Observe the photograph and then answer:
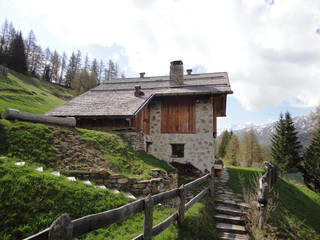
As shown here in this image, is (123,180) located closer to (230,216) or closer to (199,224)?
(199,224)

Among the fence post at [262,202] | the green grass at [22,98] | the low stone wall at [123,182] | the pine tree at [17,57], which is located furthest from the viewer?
the pine tree at [17,57]

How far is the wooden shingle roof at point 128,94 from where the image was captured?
451 inches

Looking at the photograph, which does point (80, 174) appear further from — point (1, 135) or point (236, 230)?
point (236, 230)

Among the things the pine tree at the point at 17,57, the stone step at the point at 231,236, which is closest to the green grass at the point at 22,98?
the pine tree at the point at 17,57

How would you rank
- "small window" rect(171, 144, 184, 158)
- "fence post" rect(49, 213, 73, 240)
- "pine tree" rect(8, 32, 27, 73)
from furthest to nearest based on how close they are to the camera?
1. "pine tree" rect(8, 32, 27, 73)
2. "small window" rect(171, 144, 184, 158)
3. "fence post" rect(49, 213, 73, 240)

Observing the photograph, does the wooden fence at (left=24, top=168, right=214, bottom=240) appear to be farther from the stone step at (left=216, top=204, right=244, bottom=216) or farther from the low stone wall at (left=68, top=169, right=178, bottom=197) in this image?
the stone step at (left=216, top=204, right=244, bottom=216)

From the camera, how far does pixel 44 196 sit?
3.89 m

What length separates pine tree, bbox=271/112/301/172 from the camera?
23.6 meters

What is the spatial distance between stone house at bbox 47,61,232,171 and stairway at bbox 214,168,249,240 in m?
4.38

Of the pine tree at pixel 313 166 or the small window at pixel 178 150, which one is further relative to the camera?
the pine tree at pixel 313 166

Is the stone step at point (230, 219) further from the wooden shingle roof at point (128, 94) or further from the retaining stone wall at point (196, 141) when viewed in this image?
the wooden shingle roof at point (128, 94)

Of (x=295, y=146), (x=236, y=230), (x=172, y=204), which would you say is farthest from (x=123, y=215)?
(x=295, y=146)

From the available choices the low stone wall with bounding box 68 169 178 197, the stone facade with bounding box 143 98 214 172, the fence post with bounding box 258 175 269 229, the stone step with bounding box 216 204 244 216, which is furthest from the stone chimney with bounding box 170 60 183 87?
the fence post with bounding box 258 175 269 229

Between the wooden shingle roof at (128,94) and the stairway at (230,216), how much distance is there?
5.99 m
